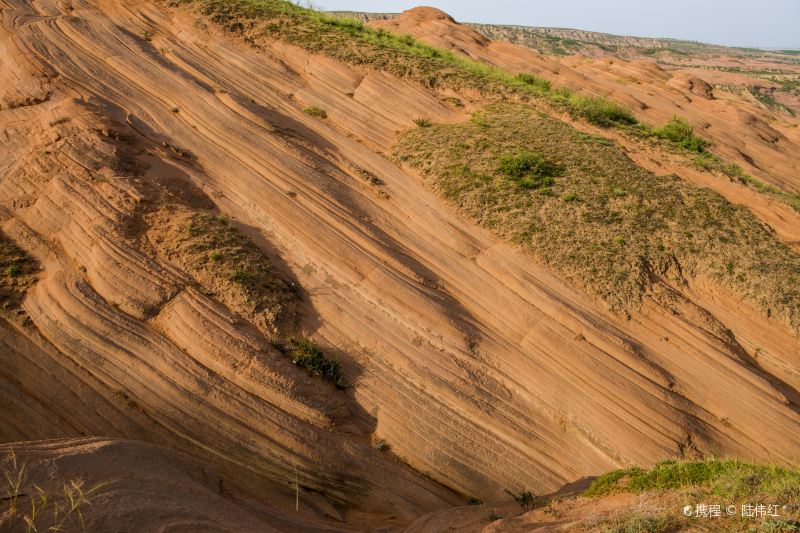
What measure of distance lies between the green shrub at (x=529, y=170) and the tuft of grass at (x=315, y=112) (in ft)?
22.2

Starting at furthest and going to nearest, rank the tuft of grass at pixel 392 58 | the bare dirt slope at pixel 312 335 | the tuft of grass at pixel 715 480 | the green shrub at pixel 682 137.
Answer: the tuft of grass at pixel 392 58
the green shrub at pixel 682 137
the bare dirt slope at pixel 312 335
the tuft of grass at pixel 715 480

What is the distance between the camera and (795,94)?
64.6 meters

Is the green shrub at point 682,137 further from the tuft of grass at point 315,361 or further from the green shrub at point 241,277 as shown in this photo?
the green shrub at point 241,277

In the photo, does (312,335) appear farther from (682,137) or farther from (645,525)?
(682,137)

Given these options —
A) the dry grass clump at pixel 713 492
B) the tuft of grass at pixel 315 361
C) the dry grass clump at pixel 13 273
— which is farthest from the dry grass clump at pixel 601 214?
the dry grass clump at pixel 13 273

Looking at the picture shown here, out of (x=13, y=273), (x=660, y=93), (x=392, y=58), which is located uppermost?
(x=660, y=93)

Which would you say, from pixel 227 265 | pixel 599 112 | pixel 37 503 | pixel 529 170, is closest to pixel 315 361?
pixel 227 265

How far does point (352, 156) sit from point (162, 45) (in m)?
9.07

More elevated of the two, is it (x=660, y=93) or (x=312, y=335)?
(x=660, y=93)

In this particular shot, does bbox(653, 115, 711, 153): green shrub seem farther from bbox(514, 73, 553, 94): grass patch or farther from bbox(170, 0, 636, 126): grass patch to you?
bbox(514, 73, 553, 94): grass patch

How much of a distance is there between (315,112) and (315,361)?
1098 centimetres

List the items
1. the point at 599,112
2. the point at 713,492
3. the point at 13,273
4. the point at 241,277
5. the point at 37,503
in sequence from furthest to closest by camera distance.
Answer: the point at 599,112 < the point at 241,277 < the point at 13,273 < the point at 713,492 < the point at 37,503

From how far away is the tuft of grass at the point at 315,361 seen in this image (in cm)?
1014

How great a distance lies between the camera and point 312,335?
10.9 metres
